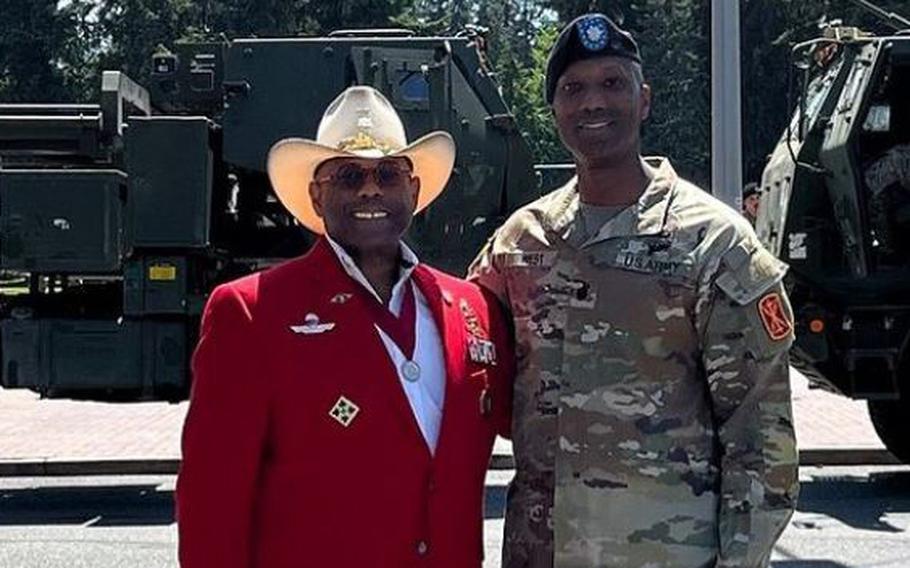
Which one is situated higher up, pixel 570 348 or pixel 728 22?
pixel 728 22

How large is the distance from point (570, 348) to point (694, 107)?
1715 inches

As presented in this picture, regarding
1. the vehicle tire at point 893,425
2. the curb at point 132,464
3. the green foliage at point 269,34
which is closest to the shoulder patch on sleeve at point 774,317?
the vehicle tire at point 893,425

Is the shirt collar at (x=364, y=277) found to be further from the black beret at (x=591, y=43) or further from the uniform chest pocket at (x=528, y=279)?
the black beret at (x=591, y=43)

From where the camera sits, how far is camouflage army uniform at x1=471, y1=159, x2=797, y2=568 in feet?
9.79

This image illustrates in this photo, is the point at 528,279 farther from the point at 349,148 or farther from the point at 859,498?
the point at 859,498

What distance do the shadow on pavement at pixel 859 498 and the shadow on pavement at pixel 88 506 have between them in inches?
156

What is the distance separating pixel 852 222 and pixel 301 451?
7.43 metres

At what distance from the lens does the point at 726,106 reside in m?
10.6

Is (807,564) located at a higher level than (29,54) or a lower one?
lower

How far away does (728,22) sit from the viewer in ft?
35.6

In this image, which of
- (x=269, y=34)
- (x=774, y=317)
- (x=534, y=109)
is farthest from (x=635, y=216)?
(x=534, y=109)

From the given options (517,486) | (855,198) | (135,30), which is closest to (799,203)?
(855,198)

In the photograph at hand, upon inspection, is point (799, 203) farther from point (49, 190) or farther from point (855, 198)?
point (49, 190)

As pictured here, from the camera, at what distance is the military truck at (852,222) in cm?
965
